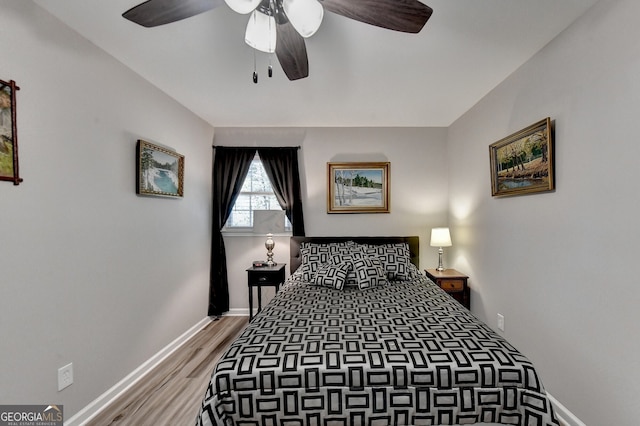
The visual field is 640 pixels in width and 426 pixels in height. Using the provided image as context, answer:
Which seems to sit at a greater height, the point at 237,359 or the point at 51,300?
the point at 51,300

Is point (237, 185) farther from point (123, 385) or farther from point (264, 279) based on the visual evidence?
point (123, 385)

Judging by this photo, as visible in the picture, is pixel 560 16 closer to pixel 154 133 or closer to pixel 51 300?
pixel 154 133

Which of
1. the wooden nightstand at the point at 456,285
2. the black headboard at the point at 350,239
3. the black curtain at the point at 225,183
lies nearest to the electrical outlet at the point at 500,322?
the wooden nightstand at the point at 456,285

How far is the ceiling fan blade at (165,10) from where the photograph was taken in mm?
1224

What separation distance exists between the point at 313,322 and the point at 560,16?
2.30 m

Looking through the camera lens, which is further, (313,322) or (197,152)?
(197,152)

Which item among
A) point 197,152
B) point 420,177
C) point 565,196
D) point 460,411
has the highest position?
point 197,152

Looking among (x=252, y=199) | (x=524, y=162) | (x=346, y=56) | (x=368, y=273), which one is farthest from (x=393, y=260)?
(x=252, y=199)

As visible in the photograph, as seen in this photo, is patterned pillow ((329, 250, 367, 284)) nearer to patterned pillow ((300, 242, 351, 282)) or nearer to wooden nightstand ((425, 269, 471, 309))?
patterned pillow ((300, 242, 351, 282))

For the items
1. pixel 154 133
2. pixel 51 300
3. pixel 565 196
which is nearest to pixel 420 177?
A: pixel 565 196

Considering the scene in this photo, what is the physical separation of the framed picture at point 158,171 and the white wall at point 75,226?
0.09 m

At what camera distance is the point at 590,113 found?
1.68 m

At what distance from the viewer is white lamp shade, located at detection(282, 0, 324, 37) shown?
1265 millimetres

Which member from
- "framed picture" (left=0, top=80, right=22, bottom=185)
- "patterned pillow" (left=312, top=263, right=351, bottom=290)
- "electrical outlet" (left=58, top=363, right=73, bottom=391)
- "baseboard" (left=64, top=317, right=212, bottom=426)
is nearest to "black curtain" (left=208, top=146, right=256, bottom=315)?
"baseboard" (left=64, top=317, right=212, bottom=426)
